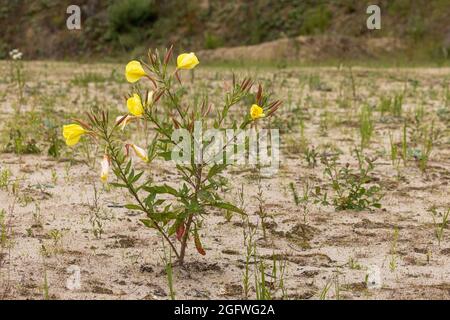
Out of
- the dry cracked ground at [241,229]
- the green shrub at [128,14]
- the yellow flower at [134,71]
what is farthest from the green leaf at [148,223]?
the green shrub at [128,14]

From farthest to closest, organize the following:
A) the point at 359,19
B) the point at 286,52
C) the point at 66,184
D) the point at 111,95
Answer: the point at 359,19
the point at 286,52
the point at 111,95
the point at 66,184

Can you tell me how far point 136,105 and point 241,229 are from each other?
4.26ft


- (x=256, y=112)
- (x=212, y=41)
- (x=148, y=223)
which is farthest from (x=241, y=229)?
(x=212, y=41)

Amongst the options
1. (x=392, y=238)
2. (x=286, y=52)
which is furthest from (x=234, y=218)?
(x=286, y=52)

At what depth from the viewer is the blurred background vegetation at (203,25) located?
21.6 meters

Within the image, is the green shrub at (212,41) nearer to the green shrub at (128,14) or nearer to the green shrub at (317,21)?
the green shrub at (128,14)

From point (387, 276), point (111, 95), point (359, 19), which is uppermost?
point (359, 19)

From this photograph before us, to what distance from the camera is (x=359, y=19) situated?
22.9 meters

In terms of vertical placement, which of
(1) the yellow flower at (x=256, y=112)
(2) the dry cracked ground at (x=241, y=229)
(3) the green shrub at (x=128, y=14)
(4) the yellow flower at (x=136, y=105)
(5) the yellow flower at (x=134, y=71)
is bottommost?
(2) the dry cracked ground at (x=241, y=229)

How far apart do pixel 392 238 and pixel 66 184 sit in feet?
7.10

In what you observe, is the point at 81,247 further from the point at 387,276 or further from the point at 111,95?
the point at 111,95

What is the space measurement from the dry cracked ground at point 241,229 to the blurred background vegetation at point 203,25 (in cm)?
1461

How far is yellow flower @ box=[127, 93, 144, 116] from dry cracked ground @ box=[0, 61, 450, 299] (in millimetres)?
363
